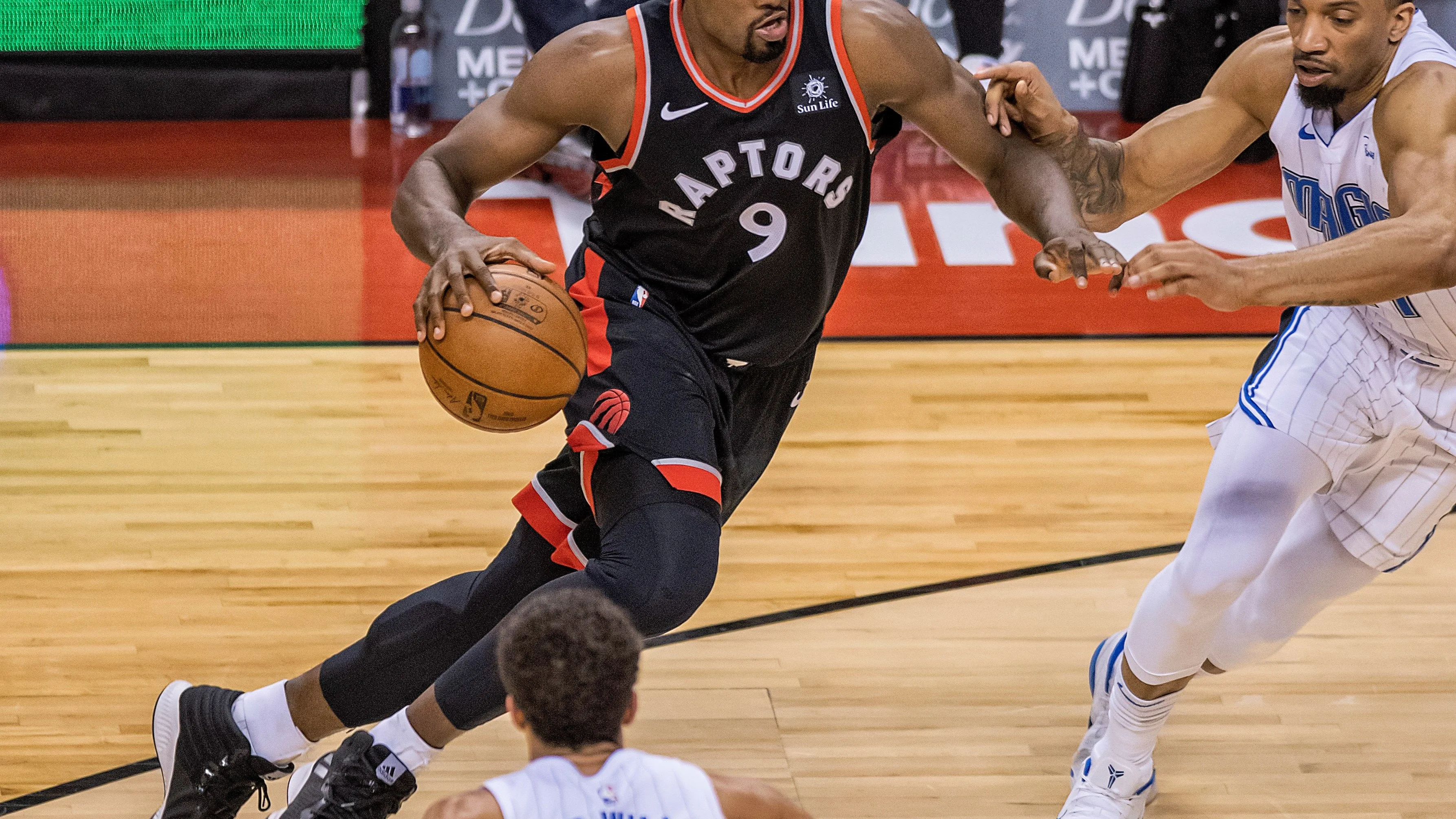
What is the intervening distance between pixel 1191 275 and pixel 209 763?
2328mm

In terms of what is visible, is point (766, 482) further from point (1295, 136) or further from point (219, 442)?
point (1295, 136)

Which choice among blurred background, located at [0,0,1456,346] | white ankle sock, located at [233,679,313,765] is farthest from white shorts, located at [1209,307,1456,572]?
blurred background, located at [0,0,1456,346]

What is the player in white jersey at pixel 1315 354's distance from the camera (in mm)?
Result: 3223

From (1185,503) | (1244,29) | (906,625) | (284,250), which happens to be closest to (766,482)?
(906,625)

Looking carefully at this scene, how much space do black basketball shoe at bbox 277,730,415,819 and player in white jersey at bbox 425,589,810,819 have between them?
3.51 feet

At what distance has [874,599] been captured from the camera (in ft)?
15.9

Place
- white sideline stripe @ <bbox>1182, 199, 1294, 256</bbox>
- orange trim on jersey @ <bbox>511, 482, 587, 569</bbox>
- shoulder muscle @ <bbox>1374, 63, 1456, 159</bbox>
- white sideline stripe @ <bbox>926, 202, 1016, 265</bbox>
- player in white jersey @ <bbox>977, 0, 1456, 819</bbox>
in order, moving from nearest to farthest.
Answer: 1. player in white jersey @ <bbox>977, 0, 1456, 819</bbox>
2. shoulder muscle @ <bbox>1374, 63, 1456, 159</bbox>
3. orange trim on jersey @ <bbox>511, 482, 587, 569</bbox>
4. white sideline stripe @ <bbox>1182, 199, 1294, 256</bbox>
5. white sideline stripe @ <bbox>926, 202, 1016, 265</bbox>

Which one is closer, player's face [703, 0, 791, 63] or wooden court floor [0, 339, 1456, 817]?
player's face [703, 0, 791, 63]

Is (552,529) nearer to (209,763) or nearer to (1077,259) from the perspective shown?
(209,763)

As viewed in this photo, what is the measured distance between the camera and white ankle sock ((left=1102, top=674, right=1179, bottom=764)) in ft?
12.3

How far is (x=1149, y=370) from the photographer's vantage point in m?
6.56

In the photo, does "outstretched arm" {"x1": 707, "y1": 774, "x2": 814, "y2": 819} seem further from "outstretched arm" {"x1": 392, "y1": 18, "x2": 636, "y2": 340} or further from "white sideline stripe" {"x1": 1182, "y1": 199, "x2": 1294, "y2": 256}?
"white sideline stripe" {"x1": 1182, "y1": 199, "x2": 1294, "y2": 256}

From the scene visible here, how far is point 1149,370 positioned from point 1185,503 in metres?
1.18

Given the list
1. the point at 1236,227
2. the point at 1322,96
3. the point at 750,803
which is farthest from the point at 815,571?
the point at 1236,227
